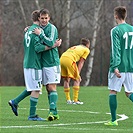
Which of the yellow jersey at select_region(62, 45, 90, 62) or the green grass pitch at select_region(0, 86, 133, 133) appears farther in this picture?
the yellow jersey at select_region(62, 45, 90, 62)

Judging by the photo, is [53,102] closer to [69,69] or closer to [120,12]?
[120,12]

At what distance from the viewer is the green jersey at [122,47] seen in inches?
414

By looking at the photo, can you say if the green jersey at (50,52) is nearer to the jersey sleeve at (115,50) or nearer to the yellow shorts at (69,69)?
the jersey sleeve at (115,50)

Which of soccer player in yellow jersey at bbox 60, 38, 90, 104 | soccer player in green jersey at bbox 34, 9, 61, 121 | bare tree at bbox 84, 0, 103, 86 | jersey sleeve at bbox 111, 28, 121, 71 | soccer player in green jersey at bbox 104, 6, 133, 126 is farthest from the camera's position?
bare tree at bbox 84, 0, 103, 86

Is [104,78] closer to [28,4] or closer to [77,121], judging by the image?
[28,4]

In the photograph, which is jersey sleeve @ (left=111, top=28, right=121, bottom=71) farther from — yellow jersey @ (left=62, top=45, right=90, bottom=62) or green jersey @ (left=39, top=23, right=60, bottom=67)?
yellow jersey @ (left=62, top=45, right=90, bottom=62)

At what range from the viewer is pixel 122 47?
35.0ft

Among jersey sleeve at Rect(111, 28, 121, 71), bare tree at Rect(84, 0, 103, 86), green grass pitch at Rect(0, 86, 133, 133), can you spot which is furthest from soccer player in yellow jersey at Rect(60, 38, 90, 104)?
bare tree at Rect(84, 0, 103, 86)

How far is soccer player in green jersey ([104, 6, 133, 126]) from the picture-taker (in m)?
10.6

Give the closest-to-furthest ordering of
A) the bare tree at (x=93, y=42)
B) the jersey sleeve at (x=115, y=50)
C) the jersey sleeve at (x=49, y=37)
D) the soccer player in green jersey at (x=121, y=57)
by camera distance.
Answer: the jersey sleeve at (x=115, y=50)
the soccer player in green jersey at (x=121, y=57)
the jersey sleeve at (x=49, y=37)
the bare tree at (x=93, y=42)

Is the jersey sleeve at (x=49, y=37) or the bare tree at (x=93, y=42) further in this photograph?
the bare tree at (x=93, y=42)

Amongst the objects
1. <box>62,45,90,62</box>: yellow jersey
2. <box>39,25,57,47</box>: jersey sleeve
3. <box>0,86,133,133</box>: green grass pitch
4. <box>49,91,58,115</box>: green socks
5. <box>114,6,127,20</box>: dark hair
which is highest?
<box>114,6,127,20</box>: dark hair

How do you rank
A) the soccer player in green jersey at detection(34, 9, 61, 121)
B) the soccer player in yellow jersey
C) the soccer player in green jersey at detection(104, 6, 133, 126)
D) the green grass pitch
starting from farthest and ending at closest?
the soccer player in yellow jersey
the soccer player in green jersey at detection(34, 9, 61, 121)
the soccer player in green jersey at detection(104, 6, 133, 126)
the green grass pitch

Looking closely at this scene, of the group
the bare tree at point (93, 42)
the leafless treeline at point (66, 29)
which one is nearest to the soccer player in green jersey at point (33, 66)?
the leafless treeline at point (66, 29)
